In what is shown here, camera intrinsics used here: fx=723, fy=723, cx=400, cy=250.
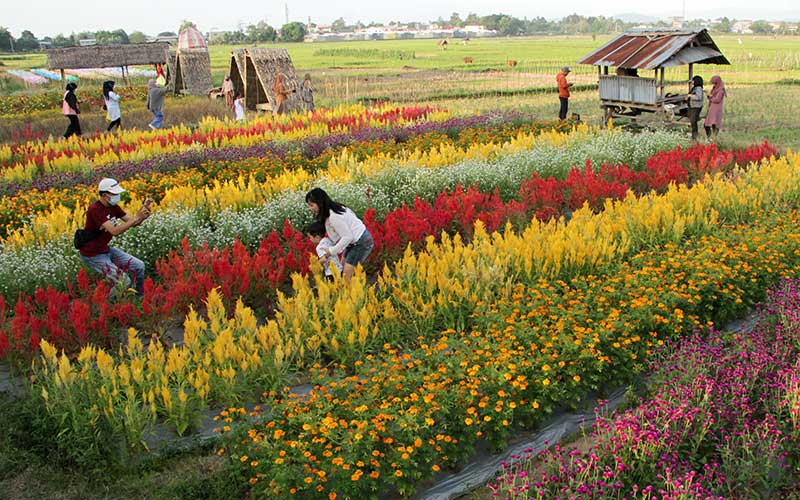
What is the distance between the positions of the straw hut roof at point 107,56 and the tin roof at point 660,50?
1903 centimetres

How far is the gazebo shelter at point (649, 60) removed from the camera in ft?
54.1

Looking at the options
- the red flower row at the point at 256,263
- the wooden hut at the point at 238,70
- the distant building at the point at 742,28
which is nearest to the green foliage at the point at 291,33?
the distant building at the point at 742,28

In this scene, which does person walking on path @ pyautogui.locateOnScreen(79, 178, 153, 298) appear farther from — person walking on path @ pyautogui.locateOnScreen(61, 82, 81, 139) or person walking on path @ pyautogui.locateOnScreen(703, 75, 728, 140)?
person walking on path @ pyautogui.locateOnScreen(703, 75, 728, 140)

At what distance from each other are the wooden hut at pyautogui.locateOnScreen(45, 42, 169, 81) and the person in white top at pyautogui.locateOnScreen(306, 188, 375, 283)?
80.5 ft

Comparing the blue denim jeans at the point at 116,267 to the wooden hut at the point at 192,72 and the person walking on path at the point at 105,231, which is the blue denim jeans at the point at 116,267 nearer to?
the person walking on path at the point at 105,231

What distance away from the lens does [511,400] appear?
15.2ft

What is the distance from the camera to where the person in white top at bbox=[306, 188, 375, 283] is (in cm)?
630

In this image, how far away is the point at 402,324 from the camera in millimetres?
6062

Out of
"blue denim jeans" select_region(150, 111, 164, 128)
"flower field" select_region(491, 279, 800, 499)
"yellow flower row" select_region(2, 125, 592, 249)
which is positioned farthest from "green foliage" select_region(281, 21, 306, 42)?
"flower field" select_region(491, 279, 800, 499)

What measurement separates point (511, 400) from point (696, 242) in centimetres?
358

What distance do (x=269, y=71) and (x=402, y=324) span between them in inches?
646

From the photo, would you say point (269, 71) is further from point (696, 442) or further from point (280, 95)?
point (696, 442)

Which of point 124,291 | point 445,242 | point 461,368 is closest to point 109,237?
point 124,291

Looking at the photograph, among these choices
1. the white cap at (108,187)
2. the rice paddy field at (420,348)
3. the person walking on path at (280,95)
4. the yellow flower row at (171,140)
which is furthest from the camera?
the person walking on path at (280,95)
